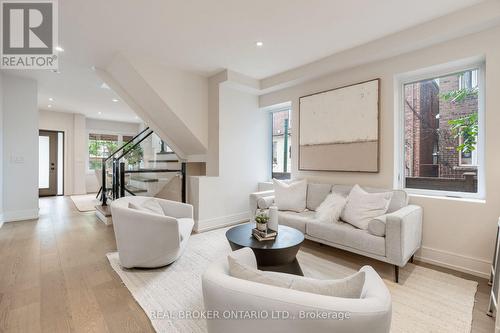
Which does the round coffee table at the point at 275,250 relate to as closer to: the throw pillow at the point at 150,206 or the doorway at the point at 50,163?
the throw pillow at the point at 150,206

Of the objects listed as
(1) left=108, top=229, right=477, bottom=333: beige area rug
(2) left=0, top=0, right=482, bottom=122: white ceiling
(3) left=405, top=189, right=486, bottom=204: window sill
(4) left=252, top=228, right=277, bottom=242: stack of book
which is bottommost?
(1) left=108, top=229, right=477, bottom=333: beige area rug

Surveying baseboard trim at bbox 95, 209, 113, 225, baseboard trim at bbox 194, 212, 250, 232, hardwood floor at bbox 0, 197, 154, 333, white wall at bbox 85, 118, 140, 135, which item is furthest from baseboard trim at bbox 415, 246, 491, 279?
white wall at bbox 85, 118, 140, 135

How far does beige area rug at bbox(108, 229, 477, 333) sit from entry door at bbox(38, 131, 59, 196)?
21.7ft

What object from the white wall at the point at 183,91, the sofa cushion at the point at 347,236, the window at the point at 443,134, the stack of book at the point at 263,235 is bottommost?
the sofa cushion at the point at 347,236

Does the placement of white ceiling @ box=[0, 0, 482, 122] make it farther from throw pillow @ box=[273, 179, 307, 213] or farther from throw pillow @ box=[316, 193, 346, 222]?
throw pillow @ box=[316, 193, 346, 222]

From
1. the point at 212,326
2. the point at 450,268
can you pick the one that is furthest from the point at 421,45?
the point at 212,326

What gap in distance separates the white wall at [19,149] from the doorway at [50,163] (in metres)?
3.53

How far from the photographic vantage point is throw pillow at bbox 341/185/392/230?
265 cm

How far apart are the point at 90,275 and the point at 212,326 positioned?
80.1 inches

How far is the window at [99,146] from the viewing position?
8.43 meters

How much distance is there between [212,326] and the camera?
40.6 inches

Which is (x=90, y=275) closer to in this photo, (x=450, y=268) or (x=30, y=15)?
(x=30, y=15)

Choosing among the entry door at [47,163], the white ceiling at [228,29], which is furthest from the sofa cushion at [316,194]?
the entry door at [47,163]

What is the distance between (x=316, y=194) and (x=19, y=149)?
545 cm
